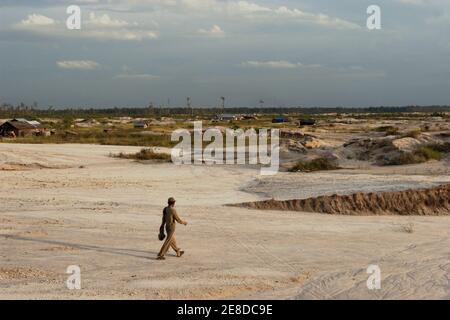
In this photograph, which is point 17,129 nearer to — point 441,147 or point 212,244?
point 441,147

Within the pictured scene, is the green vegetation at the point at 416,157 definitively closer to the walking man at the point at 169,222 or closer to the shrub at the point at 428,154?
the shrub at the point at 428,154

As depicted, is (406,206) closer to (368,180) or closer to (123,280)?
(368,180)

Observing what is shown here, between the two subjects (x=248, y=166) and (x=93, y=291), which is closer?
(x=93, y=291)

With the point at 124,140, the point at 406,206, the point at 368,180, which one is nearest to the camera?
the point at 406,206

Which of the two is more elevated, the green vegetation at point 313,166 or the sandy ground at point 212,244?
the green vegetation at point 313,166

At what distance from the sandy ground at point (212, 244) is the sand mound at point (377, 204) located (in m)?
0.87

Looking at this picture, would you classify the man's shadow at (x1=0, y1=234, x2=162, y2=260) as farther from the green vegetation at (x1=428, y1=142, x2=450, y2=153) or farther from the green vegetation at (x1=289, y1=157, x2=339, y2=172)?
the green vegetation at (x1=428, y1=142, x2=450, y2=153)

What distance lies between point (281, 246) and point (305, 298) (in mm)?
4397

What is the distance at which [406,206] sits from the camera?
71.5ft

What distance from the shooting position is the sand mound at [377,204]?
21.6m

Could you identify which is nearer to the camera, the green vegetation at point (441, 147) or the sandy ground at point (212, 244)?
the sandy ground at point (212, 244)

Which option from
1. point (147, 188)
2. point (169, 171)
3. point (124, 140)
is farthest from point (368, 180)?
point (124, 140)

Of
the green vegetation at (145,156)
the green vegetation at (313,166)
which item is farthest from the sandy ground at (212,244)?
the green vegetation at (145,156)

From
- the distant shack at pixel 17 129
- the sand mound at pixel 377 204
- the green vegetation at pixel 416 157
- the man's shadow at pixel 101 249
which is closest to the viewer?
the man's shadow at pixel 101 249
